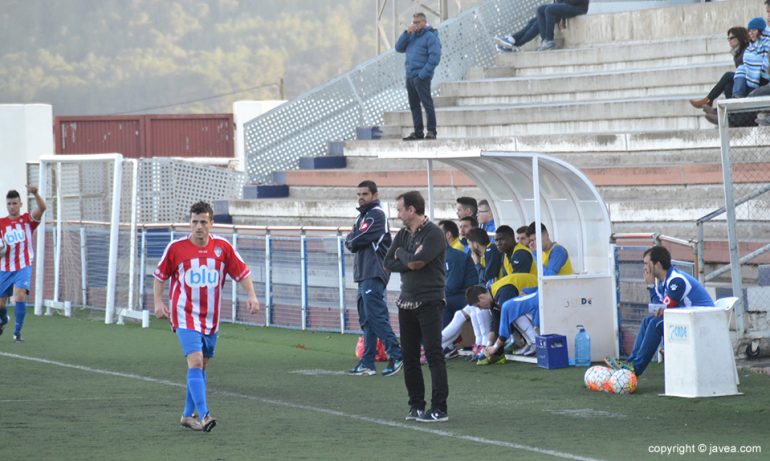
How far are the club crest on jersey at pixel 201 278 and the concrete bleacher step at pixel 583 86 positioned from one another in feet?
44.4

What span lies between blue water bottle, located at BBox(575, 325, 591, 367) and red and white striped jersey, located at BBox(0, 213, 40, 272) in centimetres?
773

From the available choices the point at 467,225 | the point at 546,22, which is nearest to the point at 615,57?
the point at 546,22

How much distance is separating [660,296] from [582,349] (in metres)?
1.93

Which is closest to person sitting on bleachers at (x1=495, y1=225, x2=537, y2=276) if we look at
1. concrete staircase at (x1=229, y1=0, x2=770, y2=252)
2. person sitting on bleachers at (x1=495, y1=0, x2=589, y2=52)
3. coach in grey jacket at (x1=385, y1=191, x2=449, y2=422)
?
concrete staircase at (x1=229, y1=0, x2=770, y2=252)

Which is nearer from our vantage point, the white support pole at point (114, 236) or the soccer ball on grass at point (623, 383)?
the soccer ball on grass at point (623, 383)

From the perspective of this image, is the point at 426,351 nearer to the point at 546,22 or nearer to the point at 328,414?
the point at 328,414

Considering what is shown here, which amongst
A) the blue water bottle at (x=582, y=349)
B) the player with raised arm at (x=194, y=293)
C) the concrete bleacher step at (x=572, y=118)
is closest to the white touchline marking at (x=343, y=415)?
the player with raised arm at (x=194, y=293)

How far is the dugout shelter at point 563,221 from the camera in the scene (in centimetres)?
1513

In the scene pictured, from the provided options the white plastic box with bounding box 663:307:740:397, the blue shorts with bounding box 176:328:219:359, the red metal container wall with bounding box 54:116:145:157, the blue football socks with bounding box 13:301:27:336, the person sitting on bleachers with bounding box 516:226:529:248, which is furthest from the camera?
the red metal container wall with bounding box 54:116:145:157

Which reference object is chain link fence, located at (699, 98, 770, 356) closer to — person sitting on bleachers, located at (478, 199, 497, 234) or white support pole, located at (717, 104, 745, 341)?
white support pole, located at (717, 104, 745, 341)

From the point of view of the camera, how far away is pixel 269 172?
2698 centimetres

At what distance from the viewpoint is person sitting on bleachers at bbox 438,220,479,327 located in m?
16.0

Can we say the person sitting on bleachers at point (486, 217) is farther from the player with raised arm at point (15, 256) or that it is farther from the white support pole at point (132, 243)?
the white support pole at point (132, 243)

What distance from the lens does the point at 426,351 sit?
11.4 metres
